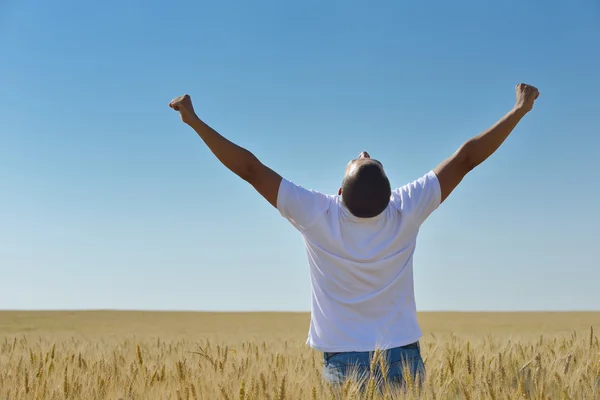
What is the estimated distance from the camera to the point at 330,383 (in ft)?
10.8

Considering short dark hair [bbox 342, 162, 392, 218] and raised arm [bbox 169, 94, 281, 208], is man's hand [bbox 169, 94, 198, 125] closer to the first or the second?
raised arm [bbox 169, 94, 281, 208]

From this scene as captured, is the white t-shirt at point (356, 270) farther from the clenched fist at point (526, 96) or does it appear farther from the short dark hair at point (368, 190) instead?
the clenched fist at point (526, 96)

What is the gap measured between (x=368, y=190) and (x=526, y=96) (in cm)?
147

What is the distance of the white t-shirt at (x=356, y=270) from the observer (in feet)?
11.0

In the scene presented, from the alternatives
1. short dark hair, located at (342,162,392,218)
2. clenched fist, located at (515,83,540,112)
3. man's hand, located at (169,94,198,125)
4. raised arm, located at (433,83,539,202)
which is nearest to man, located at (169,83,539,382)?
short dark hair, located at (342,162,392,218)

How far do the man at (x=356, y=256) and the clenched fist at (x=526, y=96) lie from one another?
3.12 feet

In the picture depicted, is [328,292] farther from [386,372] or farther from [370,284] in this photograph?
[386,372]

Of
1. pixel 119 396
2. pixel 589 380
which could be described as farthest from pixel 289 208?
pixel 589 380

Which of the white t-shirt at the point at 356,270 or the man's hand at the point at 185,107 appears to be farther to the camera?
the man's hand at the point at 185,107

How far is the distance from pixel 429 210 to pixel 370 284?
526 mm

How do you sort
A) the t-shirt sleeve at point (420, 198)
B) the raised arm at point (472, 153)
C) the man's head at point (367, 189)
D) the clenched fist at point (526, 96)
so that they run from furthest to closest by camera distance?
the clenched fist at point (526, 96) → the raised arm at point (472, 153) → the t-shirt sleeve at point (420, 198) → the man's head at point (367, 189)

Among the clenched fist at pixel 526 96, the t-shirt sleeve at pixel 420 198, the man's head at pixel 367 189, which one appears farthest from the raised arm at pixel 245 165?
the clenched fist at pixel 526 96

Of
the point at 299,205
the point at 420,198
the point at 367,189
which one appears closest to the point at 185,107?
the point at 299,205

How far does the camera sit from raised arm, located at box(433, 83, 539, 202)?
360cm
